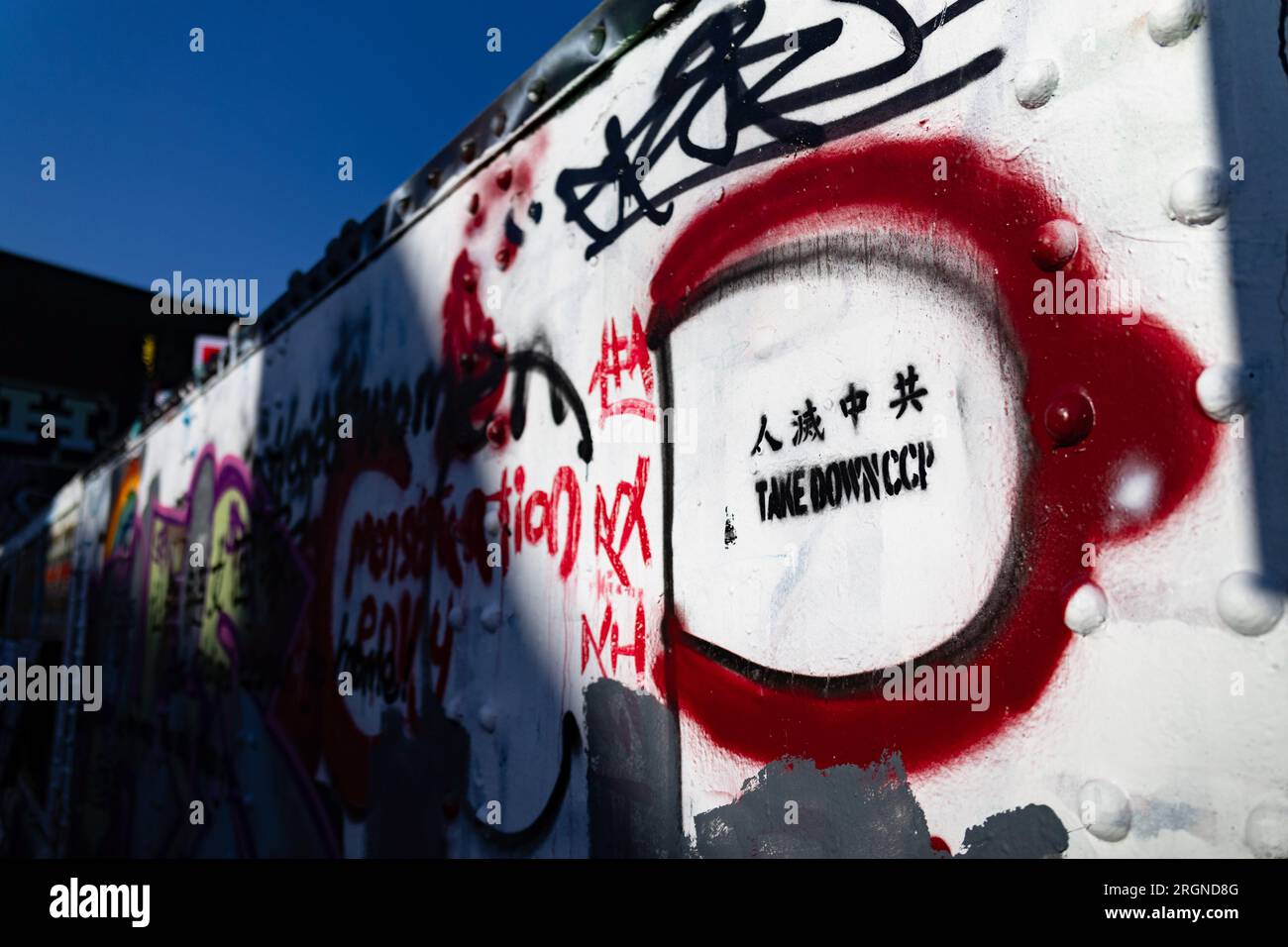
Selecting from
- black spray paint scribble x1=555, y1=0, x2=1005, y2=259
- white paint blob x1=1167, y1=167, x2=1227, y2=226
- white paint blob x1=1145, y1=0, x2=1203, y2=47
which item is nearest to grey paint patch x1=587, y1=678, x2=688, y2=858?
black spray paint scribble x1=555, y1=0, x2=1005, y2=259

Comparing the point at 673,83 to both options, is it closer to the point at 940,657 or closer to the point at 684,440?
the point at 684,440

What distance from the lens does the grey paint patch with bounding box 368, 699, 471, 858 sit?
7.10 feet

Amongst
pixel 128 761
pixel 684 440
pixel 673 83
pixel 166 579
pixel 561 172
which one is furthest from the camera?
pixel 128 761

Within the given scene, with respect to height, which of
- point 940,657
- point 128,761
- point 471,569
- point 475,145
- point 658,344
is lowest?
point 128,761

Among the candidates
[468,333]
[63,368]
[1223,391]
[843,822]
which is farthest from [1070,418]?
[63,368]

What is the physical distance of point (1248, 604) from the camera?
2.97ft

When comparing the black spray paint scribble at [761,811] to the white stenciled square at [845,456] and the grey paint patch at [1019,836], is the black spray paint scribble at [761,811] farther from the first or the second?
the white stenciled square at [845,456]

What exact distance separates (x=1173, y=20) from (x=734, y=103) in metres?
0.74

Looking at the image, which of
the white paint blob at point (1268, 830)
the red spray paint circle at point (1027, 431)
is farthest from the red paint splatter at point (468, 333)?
the white paint blob at point (1268, 830)

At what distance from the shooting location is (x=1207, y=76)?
3.30 feet

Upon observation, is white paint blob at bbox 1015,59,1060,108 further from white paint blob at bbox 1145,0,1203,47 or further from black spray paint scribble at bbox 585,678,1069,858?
black spray paint scribble at bbox 585,678,1069,858

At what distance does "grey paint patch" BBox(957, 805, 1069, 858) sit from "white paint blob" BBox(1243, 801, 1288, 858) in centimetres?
19

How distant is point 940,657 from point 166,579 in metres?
4.54
